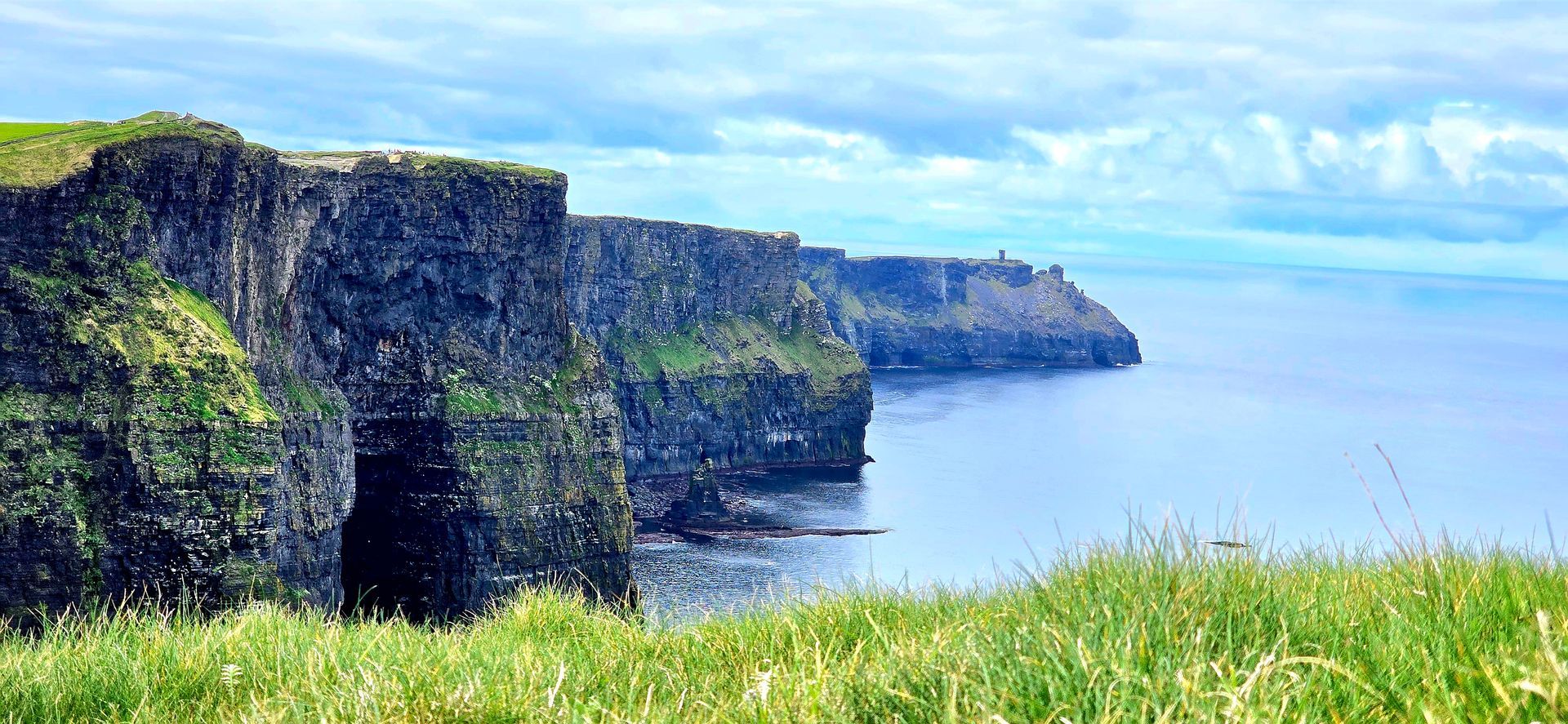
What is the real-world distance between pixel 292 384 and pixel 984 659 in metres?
54.9

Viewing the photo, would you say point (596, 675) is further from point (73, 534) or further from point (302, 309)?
point (302, 309)

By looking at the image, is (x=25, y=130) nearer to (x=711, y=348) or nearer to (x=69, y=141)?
(x=69, y=141)

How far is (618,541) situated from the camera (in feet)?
233

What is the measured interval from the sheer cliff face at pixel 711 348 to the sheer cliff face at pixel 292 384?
54.7 meters

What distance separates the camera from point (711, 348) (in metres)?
144

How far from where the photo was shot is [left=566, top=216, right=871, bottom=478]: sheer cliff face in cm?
13312

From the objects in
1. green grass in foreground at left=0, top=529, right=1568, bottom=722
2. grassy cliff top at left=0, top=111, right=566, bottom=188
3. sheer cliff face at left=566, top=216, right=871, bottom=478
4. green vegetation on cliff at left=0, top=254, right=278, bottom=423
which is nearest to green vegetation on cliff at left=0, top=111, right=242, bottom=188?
grassy cliff top at left=0, top=111, right=566, bottom=188

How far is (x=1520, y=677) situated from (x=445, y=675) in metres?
6.71

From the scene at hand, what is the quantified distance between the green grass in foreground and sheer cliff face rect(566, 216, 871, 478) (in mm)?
116050

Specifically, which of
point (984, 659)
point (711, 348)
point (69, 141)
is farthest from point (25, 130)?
point (711, 348)

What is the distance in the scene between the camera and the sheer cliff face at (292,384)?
45688 mm

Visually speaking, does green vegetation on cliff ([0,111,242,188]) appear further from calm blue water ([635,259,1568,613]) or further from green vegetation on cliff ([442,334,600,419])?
calm blue water ([635,259,1568,613])

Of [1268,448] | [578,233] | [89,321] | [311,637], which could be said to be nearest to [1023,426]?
[1268,448]

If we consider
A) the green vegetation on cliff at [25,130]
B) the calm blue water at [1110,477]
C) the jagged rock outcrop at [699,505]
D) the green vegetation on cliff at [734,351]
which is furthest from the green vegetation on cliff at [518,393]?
the green vegetation on cliff at [734,351]
